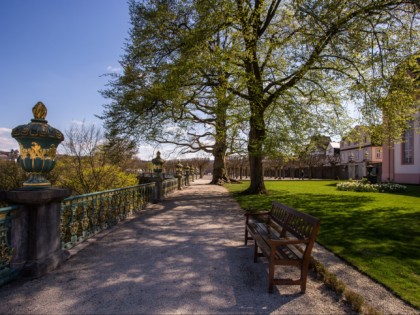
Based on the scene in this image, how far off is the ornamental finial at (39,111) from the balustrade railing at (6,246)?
1.38m

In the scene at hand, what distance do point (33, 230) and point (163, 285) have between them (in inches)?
82.3

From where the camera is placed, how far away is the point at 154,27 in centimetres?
1322

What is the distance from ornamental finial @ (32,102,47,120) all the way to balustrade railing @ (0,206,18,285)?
138 centimetres

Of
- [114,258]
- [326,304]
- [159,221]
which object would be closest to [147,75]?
[159,221]

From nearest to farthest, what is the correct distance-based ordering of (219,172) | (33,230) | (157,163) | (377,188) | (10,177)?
(33,230), (10,177), (157,163), (377,188), (219,172)

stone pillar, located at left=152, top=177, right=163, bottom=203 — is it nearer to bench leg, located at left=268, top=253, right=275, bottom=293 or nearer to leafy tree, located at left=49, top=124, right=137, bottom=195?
leafy tree, located at left=49, top=124, right=137, bottom=195

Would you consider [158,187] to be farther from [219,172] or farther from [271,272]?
[219,172]

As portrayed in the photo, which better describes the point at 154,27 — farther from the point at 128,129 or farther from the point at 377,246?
the point at 377,246

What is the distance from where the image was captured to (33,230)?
4.09 metres

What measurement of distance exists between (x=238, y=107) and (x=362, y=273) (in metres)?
11.0

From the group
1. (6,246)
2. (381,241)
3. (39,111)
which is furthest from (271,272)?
(39,111)

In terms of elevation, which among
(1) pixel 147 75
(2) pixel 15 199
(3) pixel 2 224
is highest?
(1) pixel 147 75

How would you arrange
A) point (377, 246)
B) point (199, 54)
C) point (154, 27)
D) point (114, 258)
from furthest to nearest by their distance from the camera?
point (154, 27) → point (199, 54) → point (377, 246) → point (114, 258)

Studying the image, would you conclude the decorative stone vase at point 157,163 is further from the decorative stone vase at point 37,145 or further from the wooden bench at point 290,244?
the decorative stone vase at point 37,145
